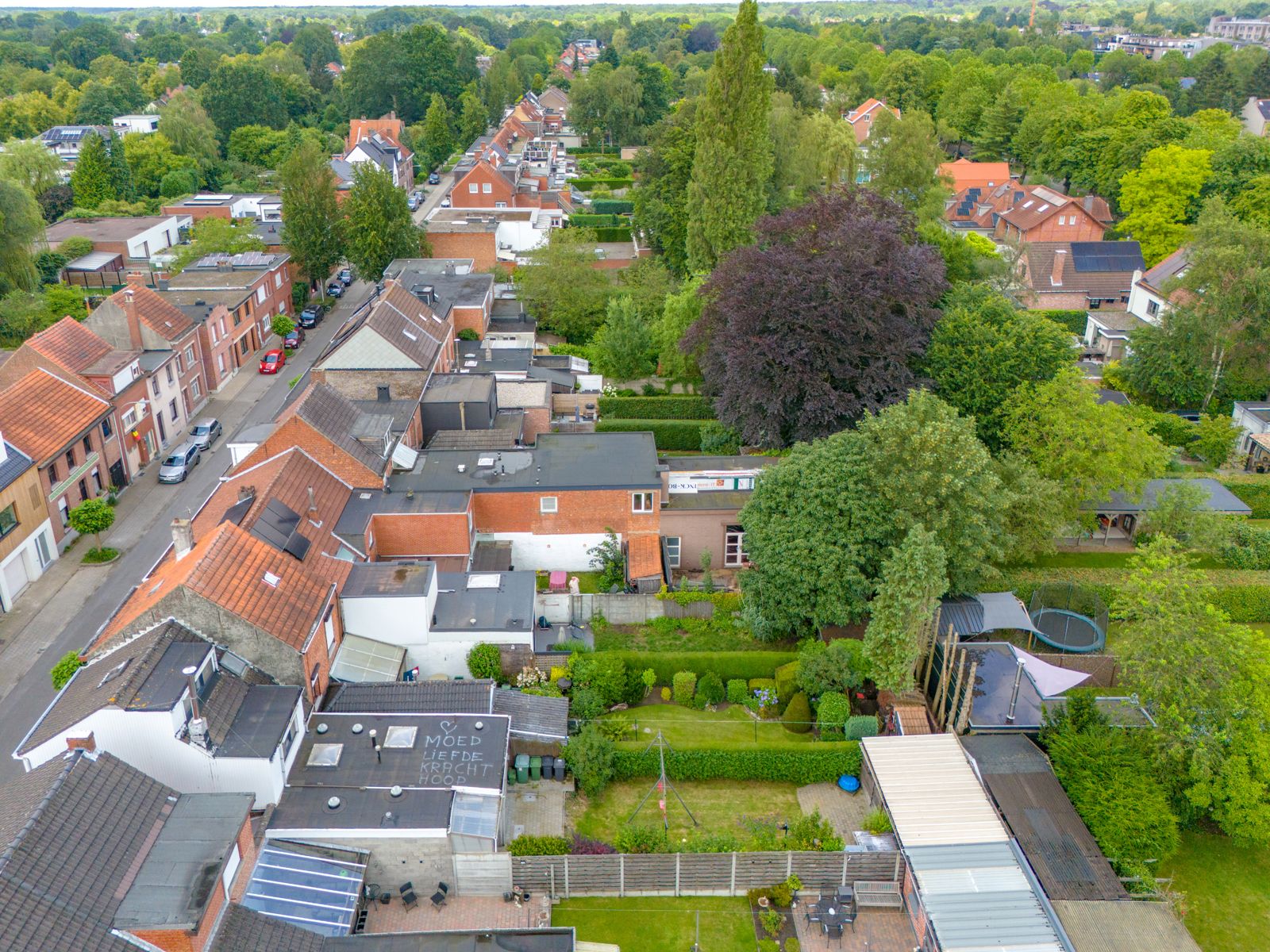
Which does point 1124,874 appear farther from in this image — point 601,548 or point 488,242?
point 488,242

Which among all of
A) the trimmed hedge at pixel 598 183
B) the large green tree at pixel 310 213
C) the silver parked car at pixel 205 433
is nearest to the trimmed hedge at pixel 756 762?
the silver parked car at pixel 205 433

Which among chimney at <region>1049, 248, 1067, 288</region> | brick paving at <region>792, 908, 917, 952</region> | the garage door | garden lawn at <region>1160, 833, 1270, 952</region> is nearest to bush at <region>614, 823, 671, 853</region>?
A: brick paving at <region>792, 908, 917, 952</region>

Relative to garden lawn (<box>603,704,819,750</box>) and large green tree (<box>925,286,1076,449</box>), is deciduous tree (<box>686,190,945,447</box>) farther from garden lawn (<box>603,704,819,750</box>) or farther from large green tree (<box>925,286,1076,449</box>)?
garden lawn (<box>603,704,819,750</box>)

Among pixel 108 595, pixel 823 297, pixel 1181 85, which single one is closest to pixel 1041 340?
pixel 823 297

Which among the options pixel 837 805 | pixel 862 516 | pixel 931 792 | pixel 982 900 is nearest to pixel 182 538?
pixel 837 805

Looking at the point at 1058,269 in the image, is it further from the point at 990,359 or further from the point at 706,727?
the point at 706,727
